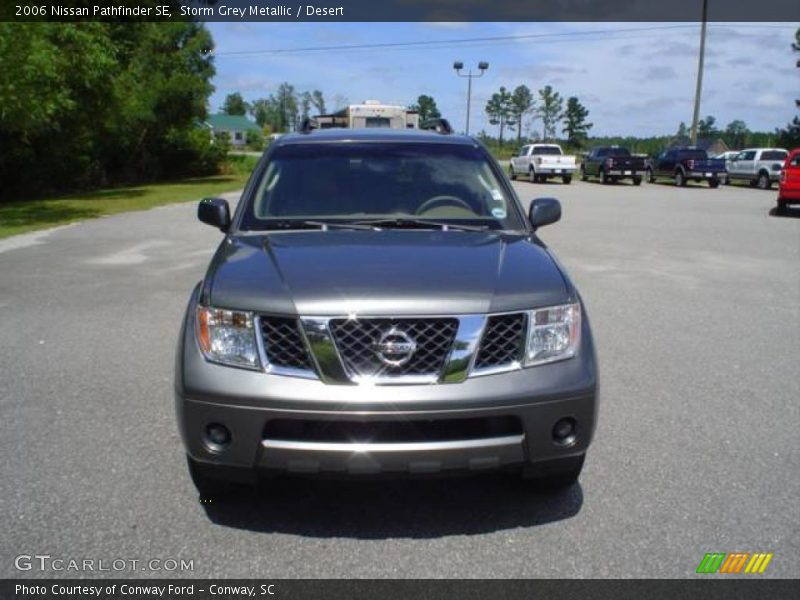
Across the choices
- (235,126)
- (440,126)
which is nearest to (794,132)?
(440,126)

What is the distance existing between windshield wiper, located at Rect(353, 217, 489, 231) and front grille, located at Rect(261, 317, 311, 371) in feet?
3.95

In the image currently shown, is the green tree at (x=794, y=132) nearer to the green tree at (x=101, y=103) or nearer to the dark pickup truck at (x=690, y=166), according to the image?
the dark pickup truck at (x=690, y=166)

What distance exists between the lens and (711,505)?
3580 mm

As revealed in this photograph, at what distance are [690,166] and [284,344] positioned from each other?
34.8 m

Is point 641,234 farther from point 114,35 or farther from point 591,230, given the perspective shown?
point 114,35

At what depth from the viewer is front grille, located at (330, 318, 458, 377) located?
3.00 m

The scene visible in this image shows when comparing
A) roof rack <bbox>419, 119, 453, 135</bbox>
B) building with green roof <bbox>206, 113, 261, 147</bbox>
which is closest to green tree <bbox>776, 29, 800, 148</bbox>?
roof rack <bbox>419, 119, 453, 135</bbox>

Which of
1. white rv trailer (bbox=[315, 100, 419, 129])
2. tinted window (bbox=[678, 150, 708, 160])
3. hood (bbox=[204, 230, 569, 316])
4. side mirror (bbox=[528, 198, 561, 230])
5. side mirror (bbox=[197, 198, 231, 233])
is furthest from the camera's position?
tinted window (bbox=[678, 150, 708, 160])

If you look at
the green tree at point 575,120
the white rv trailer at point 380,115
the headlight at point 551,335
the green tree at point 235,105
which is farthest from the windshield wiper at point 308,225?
the green tree at point 235,105

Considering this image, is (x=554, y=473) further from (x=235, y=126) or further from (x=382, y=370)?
(x=235, y=126)

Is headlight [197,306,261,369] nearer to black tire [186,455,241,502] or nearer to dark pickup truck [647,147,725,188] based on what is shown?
black tire [186,455,241,502]

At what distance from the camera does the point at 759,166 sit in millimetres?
34094

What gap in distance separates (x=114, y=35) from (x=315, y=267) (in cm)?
2855

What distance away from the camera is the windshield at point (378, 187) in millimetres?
4320
